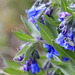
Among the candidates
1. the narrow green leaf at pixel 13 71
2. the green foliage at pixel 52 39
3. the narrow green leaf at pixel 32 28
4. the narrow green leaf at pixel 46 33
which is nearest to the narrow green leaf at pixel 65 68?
the green foliage at pixel 52 39

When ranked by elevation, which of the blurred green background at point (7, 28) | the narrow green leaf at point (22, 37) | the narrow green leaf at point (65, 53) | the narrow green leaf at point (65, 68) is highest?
the narrow green leaf at point (22, 37)

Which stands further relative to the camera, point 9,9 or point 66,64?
point 9,9

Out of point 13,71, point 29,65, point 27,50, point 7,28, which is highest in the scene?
point 27,50

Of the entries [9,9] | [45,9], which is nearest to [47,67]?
[45,9]

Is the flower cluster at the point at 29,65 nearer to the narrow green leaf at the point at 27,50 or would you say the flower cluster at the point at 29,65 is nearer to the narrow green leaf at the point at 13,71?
the narrow green leaf at the point at 27,50

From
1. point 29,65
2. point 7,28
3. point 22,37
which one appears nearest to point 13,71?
point 29,65

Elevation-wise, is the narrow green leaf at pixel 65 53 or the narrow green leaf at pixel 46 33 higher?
the narrow green leaf at pixel 46 33

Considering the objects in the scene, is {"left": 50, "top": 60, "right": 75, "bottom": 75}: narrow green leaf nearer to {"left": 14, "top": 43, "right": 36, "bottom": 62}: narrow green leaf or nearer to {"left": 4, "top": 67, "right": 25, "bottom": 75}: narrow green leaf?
{"left": 14, "top": 43, "right": 36, "bottom": 62}: narrow green leaf

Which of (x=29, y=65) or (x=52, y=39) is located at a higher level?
(x=52, y=39)

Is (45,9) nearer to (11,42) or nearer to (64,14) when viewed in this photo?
(64,14)

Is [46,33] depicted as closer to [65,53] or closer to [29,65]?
[65,53]

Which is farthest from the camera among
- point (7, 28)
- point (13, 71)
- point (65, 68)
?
point (7, 28)
